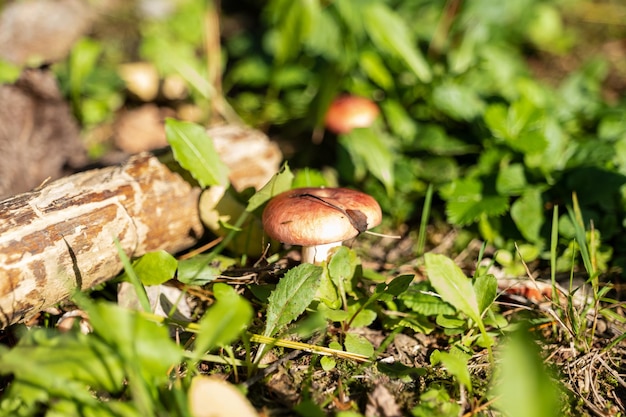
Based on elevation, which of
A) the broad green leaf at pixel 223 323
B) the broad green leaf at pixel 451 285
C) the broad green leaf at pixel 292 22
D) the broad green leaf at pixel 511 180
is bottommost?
the broad green leaf at pixel 511 180

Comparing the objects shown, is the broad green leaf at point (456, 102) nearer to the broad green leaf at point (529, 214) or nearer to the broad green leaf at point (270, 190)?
the broad green leaf at point (529, 214)

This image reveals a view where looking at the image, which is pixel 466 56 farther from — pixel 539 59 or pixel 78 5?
pixel 78 5

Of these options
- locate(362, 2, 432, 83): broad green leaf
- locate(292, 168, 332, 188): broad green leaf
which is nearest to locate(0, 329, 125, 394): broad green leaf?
locate(292, 168, 332, 188): broad green leaf

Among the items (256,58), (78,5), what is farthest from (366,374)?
(78,5)

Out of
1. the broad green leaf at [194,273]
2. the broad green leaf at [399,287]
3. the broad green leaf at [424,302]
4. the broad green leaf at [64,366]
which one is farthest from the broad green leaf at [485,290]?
the broad green leaf at [64,366]

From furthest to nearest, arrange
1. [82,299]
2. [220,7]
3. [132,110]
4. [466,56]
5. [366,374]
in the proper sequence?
[220,7], [132,110], [466,56], [366,374], [82,299]

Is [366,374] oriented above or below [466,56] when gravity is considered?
below

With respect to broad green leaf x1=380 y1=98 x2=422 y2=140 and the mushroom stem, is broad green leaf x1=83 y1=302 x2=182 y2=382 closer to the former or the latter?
the mushroom stem
